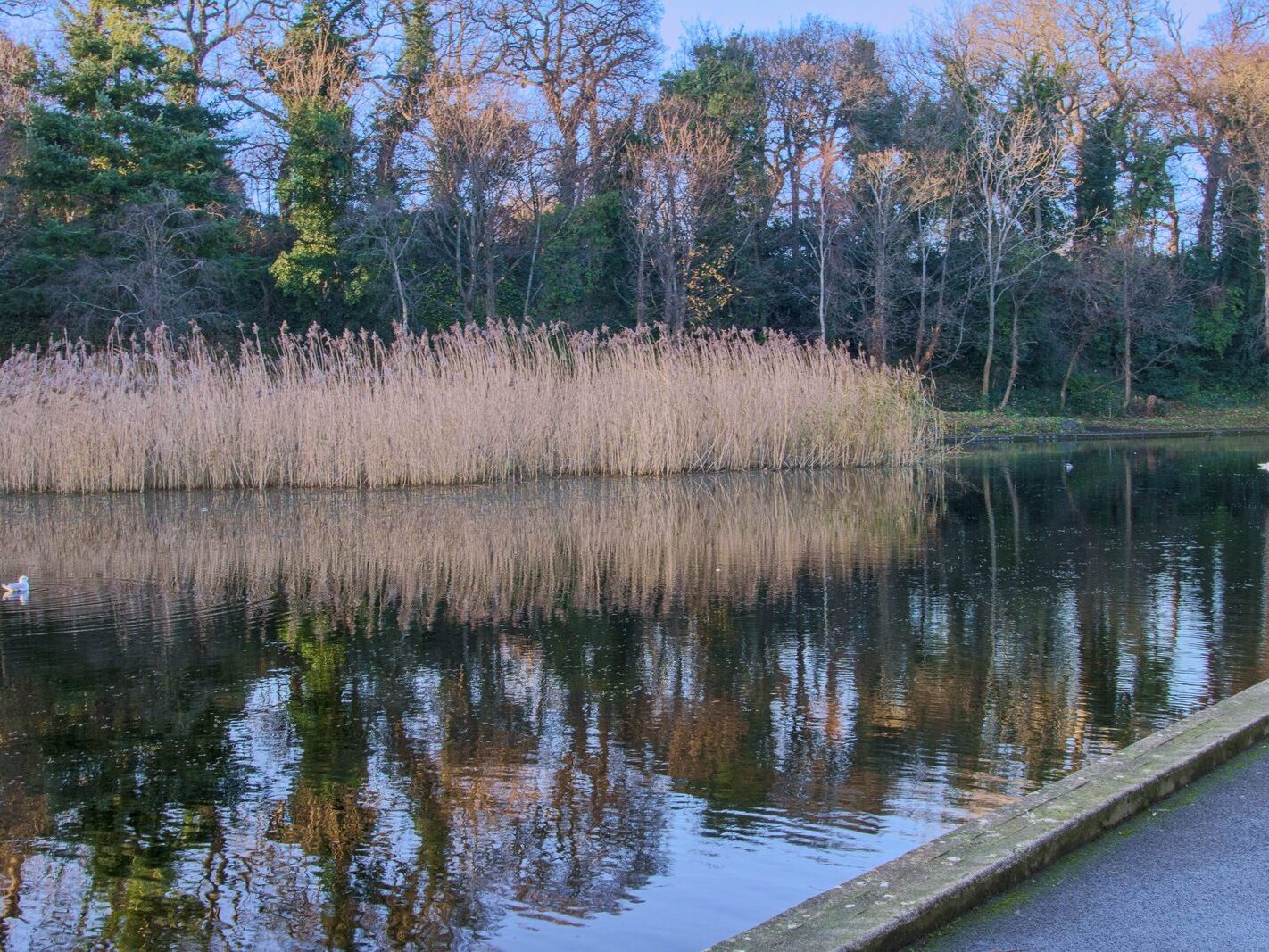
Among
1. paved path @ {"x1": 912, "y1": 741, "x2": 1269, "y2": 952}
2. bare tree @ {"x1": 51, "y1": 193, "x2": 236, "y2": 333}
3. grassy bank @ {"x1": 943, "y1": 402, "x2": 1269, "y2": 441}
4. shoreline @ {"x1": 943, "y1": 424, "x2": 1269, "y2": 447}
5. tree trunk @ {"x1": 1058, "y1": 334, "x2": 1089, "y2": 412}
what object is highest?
bare tree @ {"x1": 51, "y1": 193, "x2": 236, "y2": 333}

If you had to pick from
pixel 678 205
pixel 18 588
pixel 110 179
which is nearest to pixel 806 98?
pixel 678 205

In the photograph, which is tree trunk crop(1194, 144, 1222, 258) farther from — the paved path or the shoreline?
the paved path

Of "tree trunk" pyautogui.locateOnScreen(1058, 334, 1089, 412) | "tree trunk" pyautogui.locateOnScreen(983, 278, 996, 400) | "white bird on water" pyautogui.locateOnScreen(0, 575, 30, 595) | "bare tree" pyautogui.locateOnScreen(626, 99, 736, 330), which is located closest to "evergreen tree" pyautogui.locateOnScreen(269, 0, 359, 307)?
"bare tree" pyautogui.locateOnScreen(626, 99, 736, 330)

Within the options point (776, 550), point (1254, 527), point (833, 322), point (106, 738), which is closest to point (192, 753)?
point (106, 738)

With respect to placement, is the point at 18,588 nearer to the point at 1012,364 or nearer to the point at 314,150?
the point at 314,150

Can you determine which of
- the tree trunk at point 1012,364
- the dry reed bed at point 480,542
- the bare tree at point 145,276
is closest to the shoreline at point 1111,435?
the tree trunk at point 1012,364

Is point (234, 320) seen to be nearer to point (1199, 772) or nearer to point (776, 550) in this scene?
point (776, 550)

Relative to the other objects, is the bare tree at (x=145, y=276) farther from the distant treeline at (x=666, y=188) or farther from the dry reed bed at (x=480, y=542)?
the dry reed bed at (x=480, y=542)

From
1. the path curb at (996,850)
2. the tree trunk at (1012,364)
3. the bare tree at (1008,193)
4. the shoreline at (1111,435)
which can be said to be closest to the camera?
the path curb at (996,850)

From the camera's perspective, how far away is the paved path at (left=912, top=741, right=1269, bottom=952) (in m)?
2.60

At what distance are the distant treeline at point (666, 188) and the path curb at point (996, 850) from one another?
76.0ft

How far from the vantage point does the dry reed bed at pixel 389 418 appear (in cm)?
1493

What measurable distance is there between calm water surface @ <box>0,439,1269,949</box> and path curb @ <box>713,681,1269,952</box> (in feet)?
1.27

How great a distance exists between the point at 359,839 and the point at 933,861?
1.62 m
